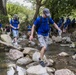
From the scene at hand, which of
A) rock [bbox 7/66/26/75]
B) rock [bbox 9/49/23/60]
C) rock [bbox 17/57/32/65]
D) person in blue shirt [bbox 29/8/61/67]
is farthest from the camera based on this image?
rock [bbox 9/49/23/60]

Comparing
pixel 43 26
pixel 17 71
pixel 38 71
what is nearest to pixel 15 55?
pixel 17 71

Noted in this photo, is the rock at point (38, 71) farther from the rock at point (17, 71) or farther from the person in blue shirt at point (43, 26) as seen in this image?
the rock at point (17, 71)

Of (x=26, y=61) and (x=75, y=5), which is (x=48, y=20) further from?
(x=75, y=5)

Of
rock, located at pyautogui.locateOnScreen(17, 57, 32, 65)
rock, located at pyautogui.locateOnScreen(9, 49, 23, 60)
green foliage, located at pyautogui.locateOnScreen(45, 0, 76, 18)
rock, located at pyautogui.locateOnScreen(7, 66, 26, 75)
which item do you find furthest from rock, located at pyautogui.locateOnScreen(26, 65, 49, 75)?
green foliage, located at pyautogui.locateOnScreen(45, 0, 76, 18)

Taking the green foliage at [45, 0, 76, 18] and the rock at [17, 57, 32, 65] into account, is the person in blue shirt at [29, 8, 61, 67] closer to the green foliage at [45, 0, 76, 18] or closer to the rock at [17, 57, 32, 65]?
the rock at [17, 57, 32, 65]

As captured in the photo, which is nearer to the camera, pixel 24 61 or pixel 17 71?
pixel 17 71

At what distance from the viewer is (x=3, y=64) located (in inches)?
413

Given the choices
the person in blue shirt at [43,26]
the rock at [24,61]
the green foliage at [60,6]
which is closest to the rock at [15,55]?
the rock at [24,61]

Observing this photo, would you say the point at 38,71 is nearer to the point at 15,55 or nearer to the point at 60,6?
the point at 15,55

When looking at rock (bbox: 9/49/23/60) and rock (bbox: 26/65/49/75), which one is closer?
rock (bbox: 26/65/49/75)

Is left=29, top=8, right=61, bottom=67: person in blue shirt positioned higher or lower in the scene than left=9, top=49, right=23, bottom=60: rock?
higher

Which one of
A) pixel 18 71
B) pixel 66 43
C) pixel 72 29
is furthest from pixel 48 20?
pixel 72 29

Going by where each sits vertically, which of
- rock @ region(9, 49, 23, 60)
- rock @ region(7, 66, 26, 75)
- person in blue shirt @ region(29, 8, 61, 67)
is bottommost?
rock @ region(9, 49, 23, 60)

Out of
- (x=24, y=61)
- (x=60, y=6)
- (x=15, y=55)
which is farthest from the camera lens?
(x=60, y=6)
